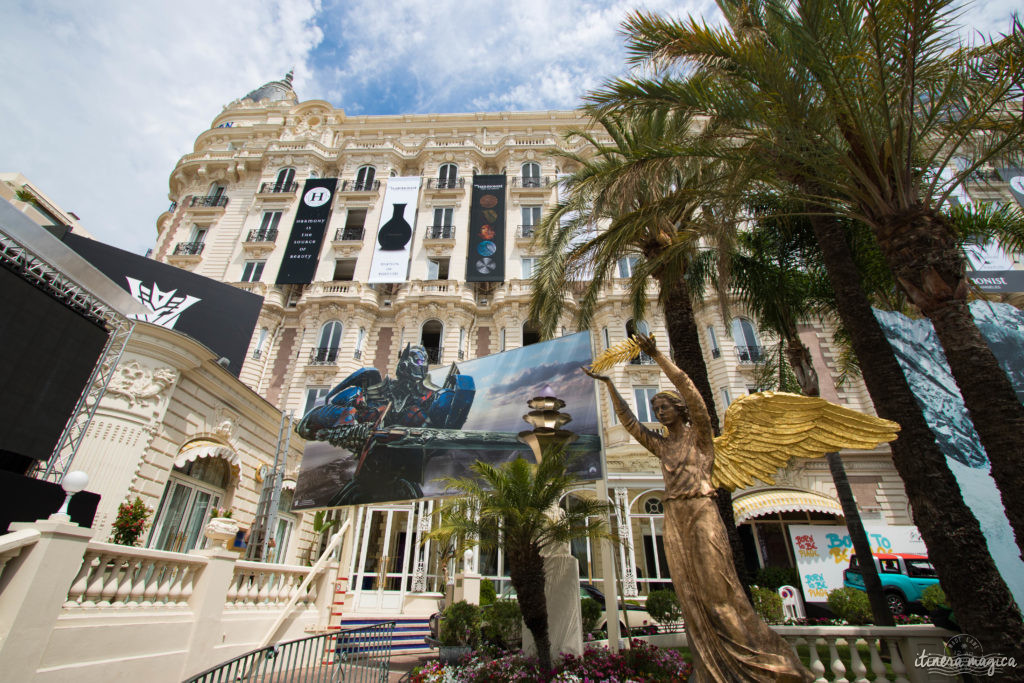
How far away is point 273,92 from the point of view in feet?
119

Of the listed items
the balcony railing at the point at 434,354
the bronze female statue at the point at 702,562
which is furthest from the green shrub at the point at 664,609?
the balcony railing at the point at 434,354

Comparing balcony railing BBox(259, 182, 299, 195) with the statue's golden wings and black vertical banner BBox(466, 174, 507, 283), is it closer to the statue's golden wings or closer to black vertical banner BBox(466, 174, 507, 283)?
black vertical banner BBox(466, 174, 507, 283)

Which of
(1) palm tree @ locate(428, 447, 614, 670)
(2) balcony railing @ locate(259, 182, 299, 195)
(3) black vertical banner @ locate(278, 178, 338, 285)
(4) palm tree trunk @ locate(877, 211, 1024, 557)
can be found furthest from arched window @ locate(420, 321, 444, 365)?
(4) palm tree trunk @ locate(877, 211, 1024, 557)

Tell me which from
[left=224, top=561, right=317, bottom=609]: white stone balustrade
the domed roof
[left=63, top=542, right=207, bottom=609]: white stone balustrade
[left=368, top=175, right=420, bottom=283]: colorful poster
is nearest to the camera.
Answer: [left=63, top=542, right=207, bottom=609]: white stone balustrade

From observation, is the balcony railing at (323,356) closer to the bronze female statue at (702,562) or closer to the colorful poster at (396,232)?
the colorful poster at (396,232)

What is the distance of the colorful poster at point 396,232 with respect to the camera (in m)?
22.8

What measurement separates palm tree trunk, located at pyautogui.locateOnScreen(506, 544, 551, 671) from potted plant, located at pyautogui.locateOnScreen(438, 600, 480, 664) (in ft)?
7.74

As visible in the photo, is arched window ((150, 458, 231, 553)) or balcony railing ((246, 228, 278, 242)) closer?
arched window ((150, 458, 231, 553))

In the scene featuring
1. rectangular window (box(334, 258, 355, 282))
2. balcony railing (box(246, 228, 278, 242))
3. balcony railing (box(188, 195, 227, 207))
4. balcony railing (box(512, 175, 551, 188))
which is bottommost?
rectangular window (box(334, 258, 355, 282))

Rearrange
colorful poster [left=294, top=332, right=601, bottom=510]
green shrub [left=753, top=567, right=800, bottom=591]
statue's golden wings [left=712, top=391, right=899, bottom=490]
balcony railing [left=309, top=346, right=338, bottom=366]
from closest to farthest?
statue's golden wings [left=712, top=391, right=899, bottom=490], colorful poster [left=294, top=332, right=601, bottom=510], green shrub [left=753, top=567, right=800, bottom=591], balcony railing [left=309, top=346, right=338, bottom=366]

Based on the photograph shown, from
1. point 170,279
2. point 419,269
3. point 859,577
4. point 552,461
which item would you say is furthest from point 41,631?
point 419,269

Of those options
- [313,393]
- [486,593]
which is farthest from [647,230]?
[313,393]

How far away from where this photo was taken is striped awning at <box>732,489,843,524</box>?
50.1ft

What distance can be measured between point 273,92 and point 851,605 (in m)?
44.2
